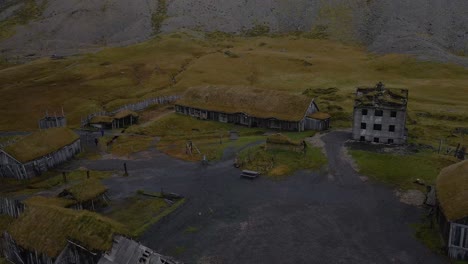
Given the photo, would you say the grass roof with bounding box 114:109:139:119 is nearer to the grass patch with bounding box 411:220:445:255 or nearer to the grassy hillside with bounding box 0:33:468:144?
the grassy hillside with bounding box 0:33:468:144

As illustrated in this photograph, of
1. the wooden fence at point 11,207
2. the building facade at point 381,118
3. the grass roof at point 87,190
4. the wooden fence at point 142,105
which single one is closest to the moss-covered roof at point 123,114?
the wooden fence at point 142,105

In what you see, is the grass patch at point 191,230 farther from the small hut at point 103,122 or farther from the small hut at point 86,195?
the small hut at point 103,122

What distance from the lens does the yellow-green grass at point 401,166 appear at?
50.0 m

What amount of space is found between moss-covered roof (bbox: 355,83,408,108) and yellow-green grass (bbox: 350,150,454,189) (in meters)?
8.10

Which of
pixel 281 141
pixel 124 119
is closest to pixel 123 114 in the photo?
A: pixel 124 119

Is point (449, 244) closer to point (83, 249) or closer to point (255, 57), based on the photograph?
point (83, 249)

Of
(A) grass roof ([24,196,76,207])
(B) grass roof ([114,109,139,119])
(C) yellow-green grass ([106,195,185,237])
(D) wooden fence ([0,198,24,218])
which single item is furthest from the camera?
(B) grass roof ([114,109,139,119])

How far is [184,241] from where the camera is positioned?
38.2 meters

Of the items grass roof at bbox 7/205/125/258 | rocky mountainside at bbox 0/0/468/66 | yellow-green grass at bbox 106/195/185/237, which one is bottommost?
yellow-green grass at bbox 106/195/185/237

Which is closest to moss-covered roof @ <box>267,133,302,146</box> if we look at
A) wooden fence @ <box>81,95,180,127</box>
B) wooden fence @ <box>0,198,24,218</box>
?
wooden fence @ <box>0,198,24,218</box>

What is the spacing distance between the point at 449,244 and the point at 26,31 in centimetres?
19416

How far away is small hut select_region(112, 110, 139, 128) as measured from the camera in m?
79.9

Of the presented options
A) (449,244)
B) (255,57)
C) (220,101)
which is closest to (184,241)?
(449,244)

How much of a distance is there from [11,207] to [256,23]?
15387 cm
